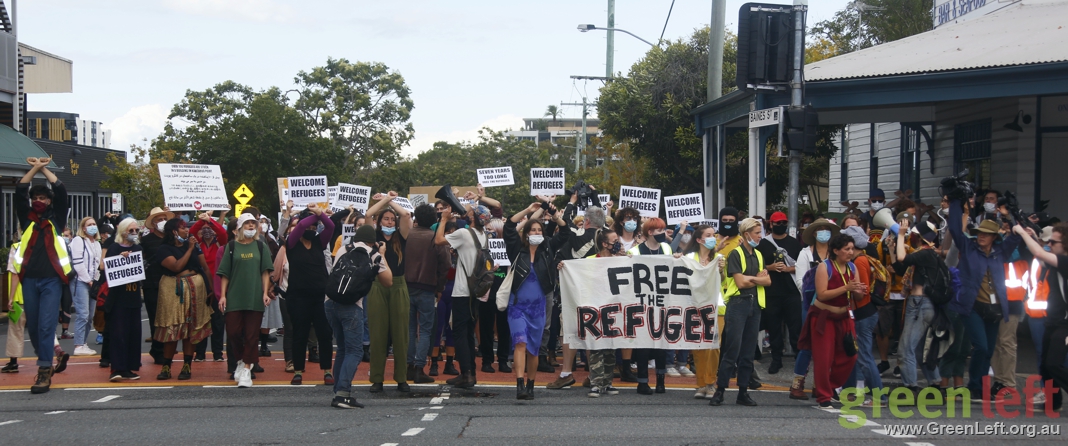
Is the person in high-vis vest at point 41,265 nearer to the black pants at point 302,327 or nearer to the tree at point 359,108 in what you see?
the black pants at point 302,327

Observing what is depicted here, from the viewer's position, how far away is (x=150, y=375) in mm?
10914

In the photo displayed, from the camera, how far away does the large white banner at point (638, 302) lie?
383 inches

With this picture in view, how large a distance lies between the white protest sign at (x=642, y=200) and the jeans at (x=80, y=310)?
7.32 meters

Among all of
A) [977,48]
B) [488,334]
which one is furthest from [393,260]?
[977,48]

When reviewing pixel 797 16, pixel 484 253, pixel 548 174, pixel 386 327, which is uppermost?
pixel 797 16

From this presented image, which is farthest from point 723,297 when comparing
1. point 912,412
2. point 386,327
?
point 386,327

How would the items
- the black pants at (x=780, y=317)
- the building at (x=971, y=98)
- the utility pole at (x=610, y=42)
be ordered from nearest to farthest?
the black pants at (x=780, y=317), the building at (x=971, y=98), the utility pole at (x=610, y=42)

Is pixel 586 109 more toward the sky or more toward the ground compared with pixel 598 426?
more toward the sky

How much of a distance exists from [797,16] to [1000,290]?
5.74m

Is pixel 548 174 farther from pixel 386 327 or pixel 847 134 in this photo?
pixel 847 134

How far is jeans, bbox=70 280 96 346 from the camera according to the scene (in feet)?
42.0

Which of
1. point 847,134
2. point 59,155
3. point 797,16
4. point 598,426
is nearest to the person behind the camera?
point 598,426

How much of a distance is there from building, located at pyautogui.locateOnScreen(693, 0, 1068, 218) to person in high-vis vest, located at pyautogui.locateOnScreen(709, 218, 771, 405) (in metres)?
7.42

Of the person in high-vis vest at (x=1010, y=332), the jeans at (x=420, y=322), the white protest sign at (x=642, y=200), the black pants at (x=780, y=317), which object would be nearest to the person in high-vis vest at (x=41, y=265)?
the jeans at (x=420, y=322)
